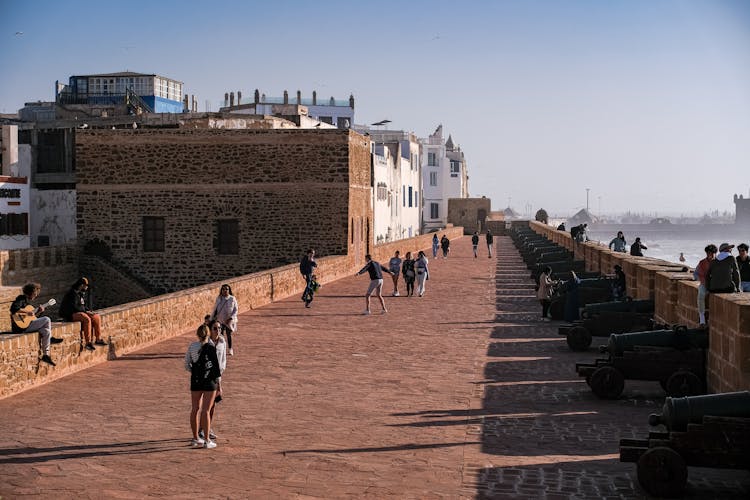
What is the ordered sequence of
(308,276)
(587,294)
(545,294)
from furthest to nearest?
1. (308,276)
2. (545,294)
3. (587,294)

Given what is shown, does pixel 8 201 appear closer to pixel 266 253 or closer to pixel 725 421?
pixel 266 253

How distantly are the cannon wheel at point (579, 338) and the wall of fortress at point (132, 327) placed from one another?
21.3 feet

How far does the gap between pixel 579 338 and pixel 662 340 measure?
359 cm

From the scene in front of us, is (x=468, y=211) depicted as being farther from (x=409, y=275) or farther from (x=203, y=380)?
(x=203, y=380)

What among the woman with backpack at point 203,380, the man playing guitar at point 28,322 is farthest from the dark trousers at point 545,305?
the woman with backpack at point 203,380

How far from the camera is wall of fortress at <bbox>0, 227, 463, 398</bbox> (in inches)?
417

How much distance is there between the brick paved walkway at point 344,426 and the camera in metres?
7.18

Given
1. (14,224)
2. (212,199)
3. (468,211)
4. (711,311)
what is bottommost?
(711,311)

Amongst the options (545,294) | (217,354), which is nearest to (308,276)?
(545,294)

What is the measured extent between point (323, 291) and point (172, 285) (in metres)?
9.19

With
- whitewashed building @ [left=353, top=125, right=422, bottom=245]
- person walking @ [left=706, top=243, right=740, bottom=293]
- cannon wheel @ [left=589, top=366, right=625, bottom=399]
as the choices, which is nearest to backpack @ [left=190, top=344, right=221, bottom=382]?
cannon wheel @ [left=589, top=366, right=625, bottom=399]

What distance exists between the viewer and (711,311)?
1027cm

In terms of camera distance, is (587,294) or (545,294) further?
(545,294)

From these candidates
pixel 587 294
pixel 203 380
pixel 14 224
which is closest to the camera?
pixel 203 380
